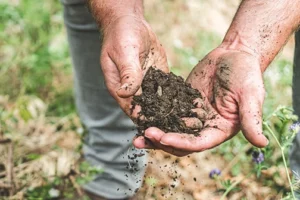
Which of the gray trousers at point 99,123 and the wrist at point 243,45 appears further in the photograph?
the gray trousers at point 99,123

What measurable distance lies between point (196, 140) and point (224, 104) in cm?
20

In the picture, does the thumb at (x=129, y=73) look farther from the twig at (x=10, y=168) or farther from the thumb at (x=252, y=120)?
the twig at (x=10, y=168)

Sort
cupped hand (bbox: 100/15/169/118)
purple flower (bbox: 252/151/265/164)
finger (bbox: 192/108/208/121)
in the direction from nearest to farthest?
cupped hand (bbox: 100/15/169/118) < finger (bbox: 192/108/208/121) < purple flower (bbox: 252/151/265/164)

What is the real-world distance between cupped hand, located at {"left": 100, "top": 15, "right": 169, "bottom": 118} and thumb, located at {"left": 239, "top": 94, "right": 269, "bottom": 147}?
1.14 ft

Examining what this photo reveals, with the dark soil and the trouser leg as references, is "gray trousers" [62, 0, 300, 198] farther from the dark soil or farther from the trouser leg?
the dark soil

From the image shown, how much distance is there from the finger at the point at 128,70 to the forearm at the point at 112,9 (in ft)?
0.70

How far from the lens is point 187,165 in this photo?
2908 millimetres

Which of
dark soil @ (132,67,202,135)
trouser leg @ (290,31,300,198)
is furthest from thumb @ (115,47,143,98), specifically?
trouser leg @ (290,31,300,198)

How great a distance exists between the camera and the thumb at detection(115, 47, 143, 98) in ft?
5.35

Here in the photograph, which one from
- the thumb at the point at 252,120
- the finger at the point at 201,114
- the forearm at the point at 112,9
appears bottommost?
the finger at the point at 201,114

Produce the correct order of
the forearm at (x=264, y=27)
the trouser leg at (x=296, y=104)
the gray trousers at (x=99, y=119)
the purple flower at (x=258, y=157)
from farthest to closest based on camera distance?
the gray trousers at (x=99, y=119)
the trouser leg at (x=296, y=104)
the purple flower at (x=258, y=157)
the forearm at (x=264, y=27)

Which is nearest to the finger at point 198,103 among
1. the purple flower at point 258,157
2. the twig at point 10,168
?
the purple flower at point 258,157

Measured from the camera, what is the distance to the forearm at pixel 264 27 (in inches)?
74.1

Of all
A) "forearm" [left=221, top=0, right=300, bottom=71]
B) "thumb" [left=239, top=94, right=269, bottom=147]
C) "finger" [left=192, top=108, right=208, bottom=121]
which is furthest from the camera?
"forearm" [left=221, top=0, right=300, bottom=71]
